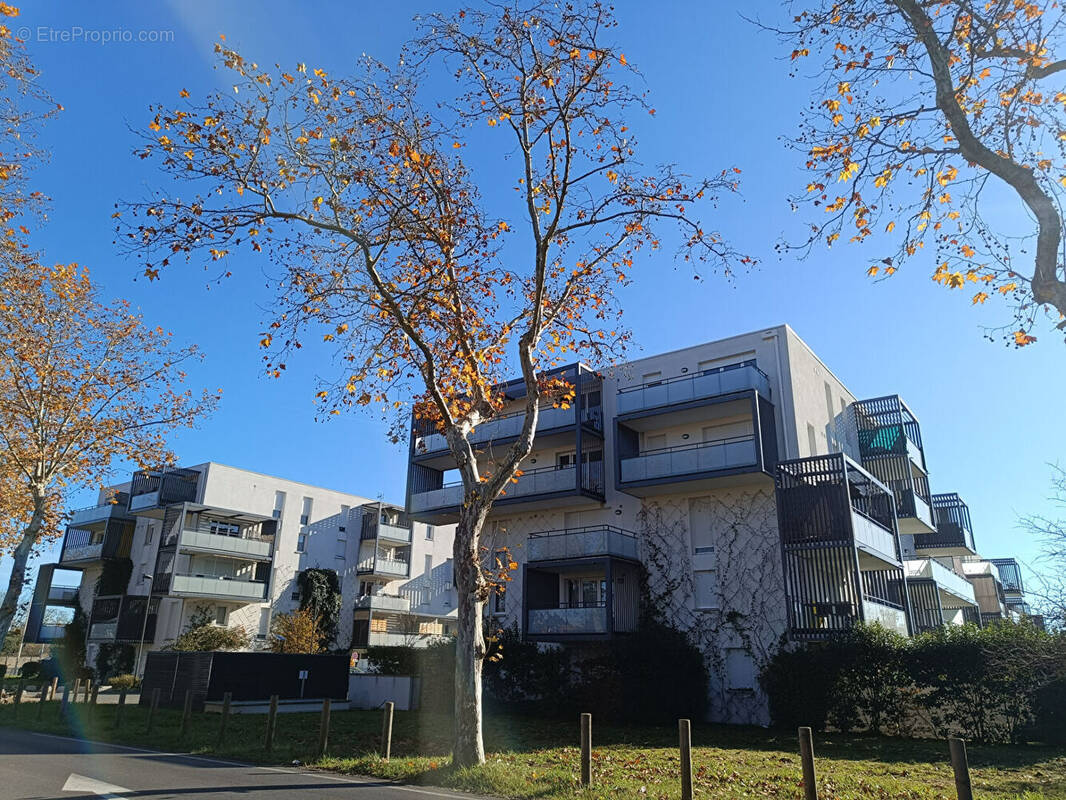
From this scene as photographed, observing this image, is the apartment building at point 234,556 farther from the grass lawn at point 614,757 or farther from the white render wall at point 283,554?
the grass lawn at point 614,757

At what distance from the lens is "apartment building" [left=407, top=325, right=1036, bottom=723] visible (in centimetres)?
2061

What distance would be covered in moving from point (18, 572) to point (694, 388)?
20.1m

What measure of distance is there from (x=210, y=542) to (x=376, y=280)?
3294 centimetres

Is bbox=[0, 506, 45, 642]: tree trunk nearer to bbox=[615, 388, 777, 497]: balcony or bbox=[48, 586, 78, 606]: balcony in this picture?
bbox=[615, 388, 777, 497]: balcony

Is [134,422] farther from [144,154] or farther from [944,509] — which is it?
[944,509]

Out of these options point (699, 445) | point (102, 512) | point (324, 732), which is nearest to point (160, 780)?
point (324, 732)

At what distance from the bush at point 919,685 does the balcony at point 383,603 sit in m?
29.7

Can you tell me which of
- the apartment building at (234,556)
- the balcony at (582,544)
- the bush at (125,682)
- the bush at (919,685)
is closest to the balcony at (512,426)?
the balcony at (582,544)

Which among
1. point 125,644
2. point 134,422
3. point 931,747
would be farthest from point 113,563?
point 931,747

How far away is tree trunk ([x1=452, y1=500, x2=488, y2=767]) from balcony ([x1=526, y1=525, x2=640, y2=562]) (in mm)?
11533

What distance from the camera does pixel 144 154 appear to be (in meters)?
10.3

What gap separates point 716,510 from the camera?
77.6 feet

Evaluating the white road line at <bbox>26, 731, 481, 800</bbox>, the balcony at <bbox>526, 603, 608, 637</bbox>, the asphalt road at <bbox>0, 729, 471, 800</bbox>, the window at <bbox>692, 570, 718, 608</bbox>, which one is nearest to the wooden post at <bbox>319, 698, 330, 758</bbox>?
the white road line at <bbox>26, 731, 481, 800</bbox>

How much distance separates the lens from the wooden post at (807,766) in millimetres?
7832
